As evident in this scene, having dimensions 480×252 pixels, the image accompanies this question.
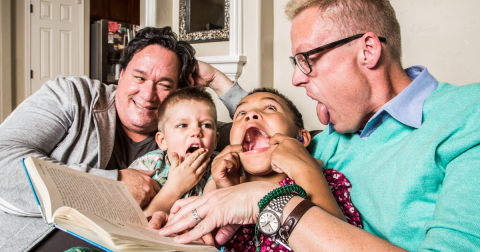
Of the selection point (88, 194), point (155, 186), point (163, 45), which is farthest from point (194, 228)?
point (163, 45)

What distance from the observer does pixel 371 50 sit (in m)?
1.03

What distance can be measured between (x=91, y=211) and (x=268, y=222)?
44cm

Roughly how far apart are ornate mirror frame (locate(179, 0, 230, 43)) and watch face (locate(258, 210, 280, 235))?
6.72 feet

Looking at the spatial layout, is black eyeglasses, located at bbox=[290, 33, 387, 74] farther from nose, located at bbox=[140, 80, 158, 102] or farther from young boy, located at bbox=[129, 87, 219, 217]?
nose, located at bbox=[140, 80, 158, 102]

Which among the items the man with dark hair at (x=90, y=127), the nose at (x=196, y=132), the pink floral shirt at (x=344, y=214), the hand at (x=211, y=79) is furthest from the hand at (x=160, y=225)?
the hand at (x=211, y=79)

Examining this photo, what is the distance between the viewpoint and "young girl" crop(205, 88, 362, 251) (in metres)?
0.93

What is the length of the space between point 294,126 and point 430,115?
60cm

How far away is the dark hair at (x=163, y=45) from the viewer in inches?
67.7

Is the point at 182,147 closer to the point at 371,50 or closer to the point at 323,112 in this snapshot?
the point at 323,112

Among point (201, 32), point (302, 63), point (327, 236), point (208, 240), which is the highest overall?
point (201, 32)

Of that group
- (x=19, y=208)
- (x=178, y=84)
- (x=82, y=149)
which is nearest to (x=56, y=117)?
(x=82, y=149)

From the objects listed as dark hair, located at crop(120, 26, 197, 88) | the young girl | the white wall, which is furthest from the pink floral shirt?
the white wall

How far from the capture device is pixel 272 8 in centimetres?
243

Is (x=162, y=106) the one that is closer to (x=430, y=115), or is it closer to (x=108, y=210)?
(x=108, y=210)
